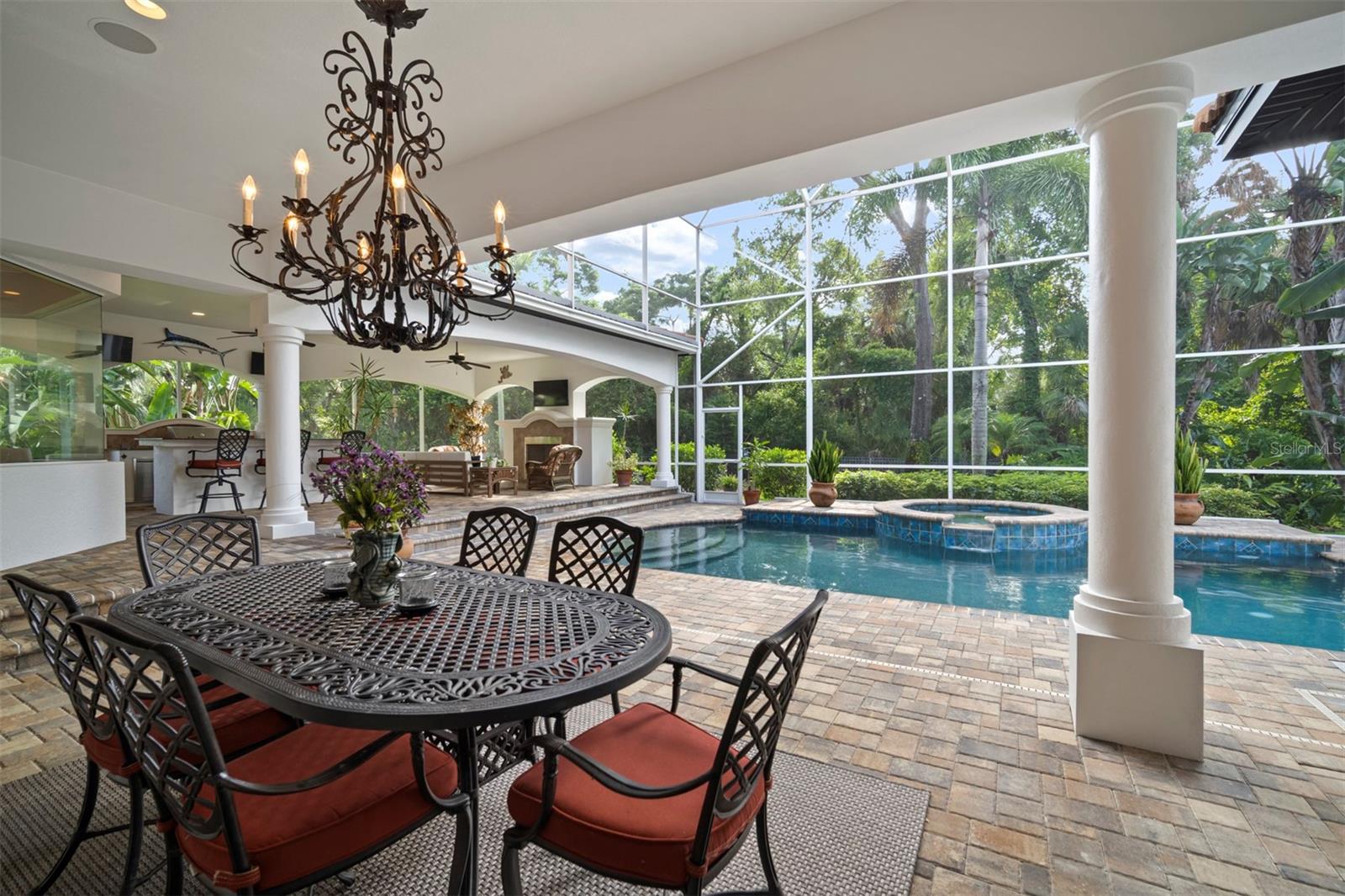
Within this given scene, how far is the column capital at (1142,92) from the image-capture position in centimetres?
228

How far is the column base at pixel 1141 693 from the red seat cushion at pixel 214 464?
28.2 feet

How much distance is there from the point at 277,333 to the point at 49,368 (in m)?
1.70

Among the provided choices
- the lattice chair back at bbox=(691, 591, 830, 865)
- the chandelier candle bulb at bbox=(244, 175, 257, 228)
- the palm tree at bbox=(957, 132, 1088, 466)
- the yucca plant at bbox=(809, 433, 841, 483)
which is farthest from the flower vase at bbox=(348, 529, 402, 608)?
the palm tree at bbox=(957, 132, 1088, 466)

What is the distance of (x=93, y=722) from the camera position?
160cm

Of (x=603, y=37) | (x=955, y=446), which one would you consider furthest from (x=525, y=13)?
(x=955, y=446)

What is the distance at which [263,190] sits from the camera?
173 inches

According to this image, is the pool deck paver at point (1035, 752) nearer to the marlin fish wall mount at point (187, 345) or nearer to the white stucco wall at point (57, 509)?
the white stucco wall at point (57, 509)

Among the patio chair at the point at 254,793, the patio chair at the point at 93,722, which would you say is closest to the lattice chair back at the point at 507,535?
the patio chair at the point at 93,722

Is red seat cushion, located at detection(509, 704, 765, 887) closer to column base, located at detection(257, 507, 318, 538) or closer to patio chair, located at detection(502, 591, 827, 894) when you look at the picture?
patio chair, located at detection(502, 591, 827, 894)

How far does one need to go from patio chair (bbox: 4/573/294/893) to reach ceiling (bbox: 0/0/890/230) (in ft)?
8.39

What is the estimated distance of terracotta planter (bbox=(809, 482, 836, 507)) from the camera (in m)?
9.63

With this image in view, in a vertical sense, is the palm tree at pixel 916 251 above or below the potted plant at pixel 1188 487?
above

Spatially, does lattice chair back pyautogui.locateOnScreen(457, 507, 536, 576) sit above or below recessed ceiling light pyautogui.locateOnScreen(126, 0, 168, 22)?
below

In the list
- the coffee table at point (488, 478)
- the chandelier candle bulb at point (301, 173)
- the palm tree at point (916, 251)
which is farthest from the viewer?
the palm tree at point (916, 251)
